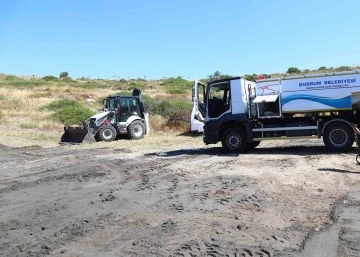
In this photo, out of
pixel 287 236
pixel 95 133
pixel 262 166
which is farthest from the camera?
pixel 95 133

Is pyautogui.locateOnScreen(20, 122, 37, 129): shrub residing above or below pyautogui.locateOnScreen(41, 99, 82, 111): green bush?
below

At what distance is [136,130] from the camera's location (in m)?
23.4

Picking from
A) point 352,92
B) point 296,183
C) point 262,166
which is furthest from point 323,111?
point 296,183

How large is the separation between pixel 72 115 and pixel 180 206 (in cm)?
2477

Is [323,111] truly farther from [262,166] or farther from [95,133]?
[95,133]

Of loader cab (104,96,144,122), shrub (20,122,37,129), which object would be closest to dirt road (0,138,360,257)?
loader cab (104,96,144,122)

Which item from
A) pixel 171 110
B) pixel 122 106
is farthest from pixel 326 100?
pixel 171 110

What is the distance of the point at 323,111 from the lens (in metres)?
14.8

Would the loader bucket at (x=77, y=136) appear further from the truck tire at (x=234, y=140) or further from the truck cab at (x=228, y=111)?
the truck tire at (x=234, y=140)

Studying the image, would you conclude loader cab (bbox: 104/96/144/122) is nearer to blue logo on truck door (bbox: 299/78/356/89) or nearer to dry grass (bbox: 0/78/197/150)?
dry grass (bbox: 0/78/197/150)

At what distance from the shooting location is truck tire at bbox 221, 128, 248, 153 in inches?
634

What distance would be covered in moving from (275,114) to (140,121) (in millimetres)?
9757

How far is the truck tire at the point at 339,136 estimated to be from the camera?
14.5 metres

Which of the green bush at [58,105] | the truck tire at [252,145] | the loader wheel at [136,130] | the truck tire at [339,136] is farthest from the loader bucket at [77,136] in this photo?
the truck tire at [339,136]
